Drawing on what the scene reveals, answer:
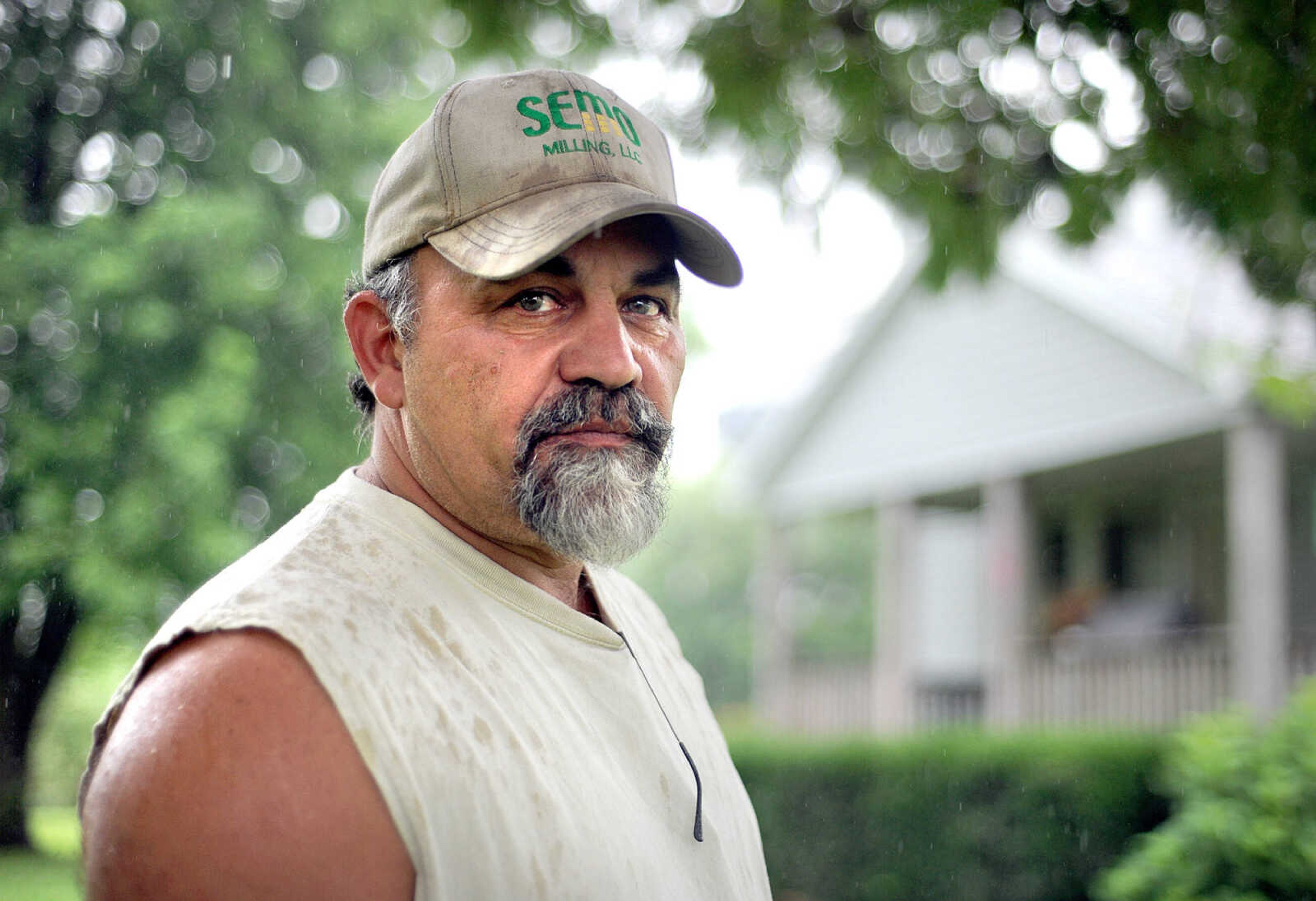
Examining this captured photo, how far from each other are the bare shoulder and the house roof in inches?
344

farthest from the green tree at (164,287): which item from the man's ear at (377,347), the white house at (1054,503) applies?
the man's ear at (377,347)

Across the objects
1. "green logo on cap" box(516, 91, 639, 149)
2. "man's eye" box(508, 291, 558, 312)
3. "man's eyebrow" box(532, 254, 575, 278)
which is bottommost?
"man's eye" box(508, 291, 558, 312)

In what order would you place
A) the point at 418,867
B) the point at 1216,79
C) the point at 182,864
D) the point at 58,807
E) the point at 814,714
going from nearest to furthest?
1. the point at 182,864
2. the point at 418,867
3. the point at 1216,79
4. the point at 58,807
5. the point at 814,714

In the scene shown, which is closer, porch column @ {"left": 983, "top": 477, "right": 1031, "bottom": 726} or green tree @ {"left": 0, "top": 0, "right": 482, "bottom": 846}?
Answer: green tree @ {"left": 0, "top": 0, "right": 482, "bottom": 846}

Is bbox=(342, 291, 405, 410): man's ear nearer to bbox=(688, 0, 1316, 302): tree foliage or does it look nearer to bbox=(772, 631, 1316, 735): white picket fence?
bbox=(688, 0, 1316, 302): tree foliage

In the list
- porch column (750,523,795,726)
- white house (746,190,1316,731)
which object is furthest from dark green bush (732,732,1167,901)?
porch column (750,523,795,726)

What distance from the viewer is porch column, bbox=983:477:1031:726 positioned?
1311 centimetres

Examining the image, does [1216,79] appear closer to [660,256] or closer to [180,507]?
[660,256]

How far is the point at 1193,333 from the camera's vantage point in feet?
24.9

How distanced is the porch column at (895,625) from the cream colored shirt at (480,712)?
1304 cm

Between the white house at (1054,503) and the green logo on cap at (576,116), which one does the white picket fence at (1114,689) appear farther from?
the green logo on cap at (576,116)

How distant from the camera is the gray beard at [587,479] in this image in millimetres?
1784

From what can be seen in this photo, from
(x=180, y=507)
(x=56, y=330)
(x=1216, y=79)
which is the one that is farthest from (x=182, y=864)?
(x=56, y=330)

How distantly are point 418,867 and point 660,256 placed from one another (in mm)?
961
